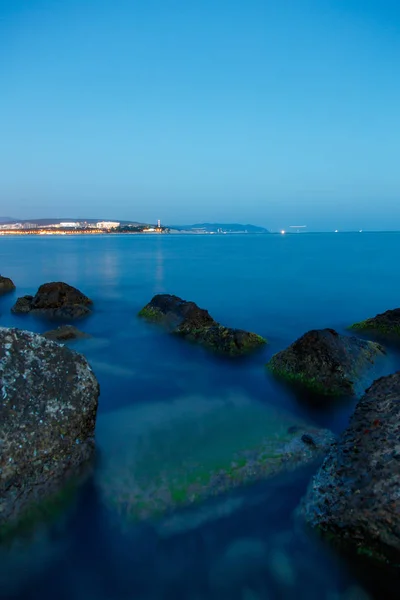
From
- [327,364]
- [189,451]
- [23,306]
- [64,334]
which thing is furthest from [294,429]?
[23,306]

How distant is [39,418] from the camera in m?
5.18

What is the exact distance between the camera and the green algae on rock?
5332 mm

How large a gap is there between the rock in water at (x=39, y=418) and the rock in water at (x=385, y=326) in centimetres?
956

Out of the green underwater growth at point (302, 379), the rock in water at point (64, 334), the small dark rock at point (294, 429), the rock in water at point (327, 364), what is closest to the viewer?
the small dark rock at point (294, 429)

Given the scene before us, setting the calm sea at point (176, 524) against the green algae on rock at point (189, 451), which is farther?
the green algae on rock at point (189, 451)

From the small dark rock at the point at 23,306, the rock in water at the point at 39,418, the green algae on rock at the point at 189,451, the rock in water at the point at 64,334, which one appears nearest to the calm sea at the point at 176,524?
the green algae on rock at the point at 189,451

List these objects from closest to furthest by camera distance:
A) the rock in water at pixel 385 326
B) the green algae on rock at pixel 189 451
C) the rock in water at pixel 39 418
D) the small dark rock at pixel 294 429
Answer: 1. the rock in water at pixel 39 418
2. the green algae on rock at pixel 189 451
3. the small dark rock at pixel 294 429
4. the rock in water at pixel 385 326

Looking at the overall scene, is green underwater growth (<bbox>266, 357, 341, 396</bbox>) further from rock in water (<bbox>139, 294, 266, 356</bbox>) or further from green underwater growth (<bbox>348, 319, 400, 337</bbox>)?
green underwater growth (<bbox>348, 319, 400, 337</bbox>)

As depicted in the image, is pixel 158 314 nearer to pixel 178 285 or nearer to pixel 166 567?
pixel 166 567

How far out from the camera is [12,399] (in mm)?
5141

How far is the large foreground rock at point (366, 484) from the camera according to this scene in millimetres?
4094

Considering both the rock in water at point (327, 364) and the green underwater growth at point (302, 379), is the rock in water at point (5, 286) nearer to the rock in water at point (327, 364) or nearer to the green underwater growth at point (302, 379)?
the green underwater growth at point (302, 379)

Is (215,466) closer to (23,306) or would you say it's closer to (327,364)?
(327,364)

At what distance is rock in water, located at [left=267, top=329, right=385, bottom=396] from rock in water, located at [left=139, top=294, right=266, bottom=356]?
6.04 ft
